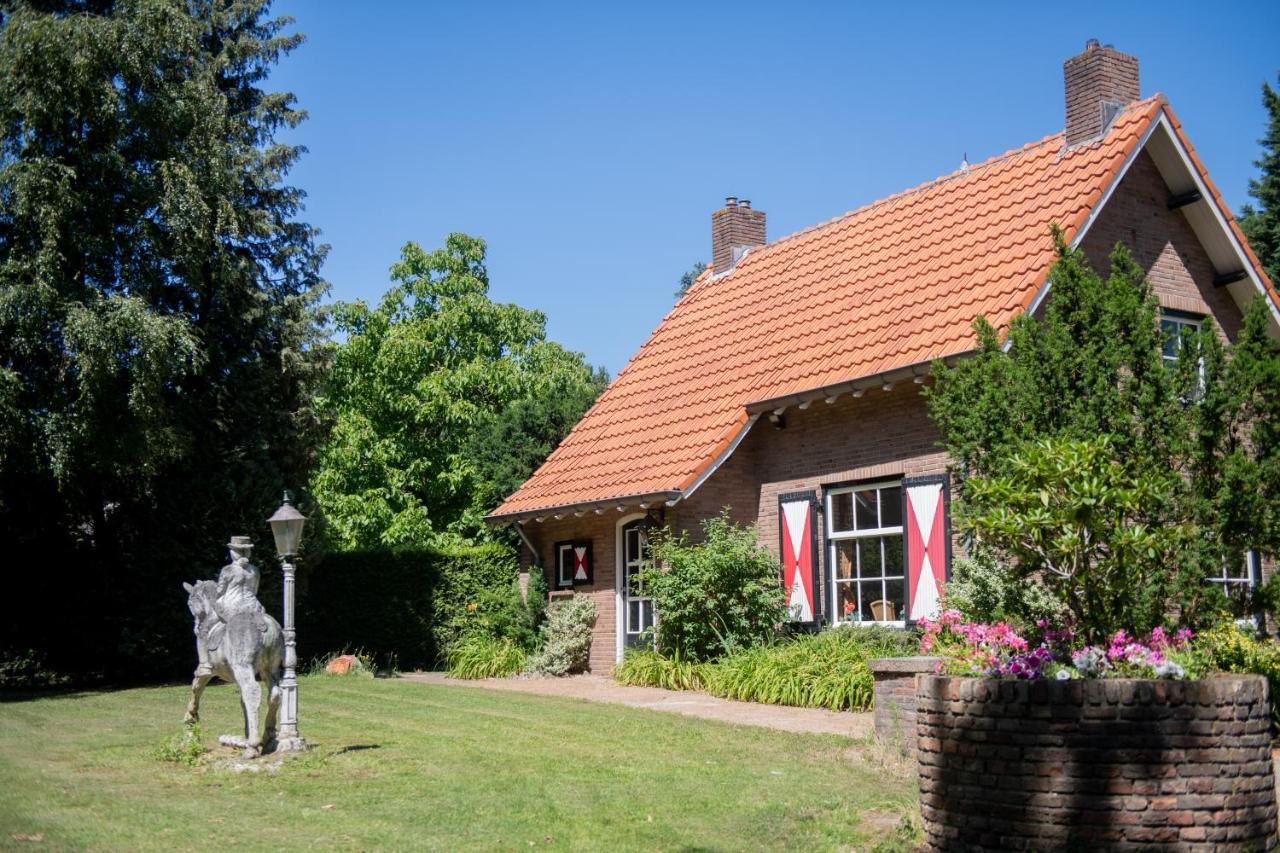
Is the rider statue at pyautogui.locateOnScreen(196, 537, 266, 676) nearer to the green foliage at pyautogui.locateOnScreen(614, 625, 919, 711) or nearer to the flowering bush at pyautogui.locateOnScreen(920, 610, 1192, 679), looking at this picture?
the flowering bush at pyautogui.locateOnScreen(920, 610, 1192, 679)

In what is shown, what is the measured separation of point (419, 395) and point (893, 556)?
26.4m

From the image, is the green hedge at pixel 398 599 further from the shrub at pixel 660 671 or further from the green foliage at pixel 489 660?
the shrub at pixel 660 671

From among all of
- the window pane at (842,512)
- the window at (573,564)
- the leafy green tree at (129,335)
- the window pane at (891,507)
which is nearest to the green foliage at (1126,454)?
the window pane at (891,507)

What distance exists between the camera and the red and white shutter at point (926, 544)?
1491cm

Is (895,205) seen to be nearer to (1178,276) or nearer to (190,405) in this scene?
(1178,276)

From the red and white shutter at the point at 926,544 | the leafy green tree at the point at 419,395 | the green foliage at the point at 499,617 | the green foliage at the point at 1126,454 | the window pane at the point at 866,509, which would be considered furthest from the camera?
the leafy green tree at the point at 419,395

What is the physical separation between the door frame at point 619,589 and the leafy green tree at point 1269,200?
16442 millimetres

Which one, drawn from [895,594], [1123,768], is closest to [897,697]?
[1123,768]

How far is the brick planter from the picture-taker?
10.6 metres

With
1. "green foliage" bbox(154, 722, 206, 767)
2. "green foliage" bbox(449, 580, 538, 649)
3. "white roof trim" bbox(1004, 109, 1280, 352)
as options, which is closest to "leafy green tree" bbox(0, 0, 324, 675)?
"green foliage" bbox(449, 580, 538, 649)

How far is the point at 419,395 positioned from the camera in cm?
4012

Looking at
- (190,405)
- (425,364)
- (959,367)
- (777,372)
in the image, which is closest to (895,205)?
(777,372)

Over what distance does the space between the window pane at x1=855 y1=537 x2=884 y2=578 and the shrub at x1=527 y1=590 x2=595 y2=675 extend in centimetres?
509

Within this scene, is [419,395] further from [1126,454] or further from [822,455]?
[1126,454]
